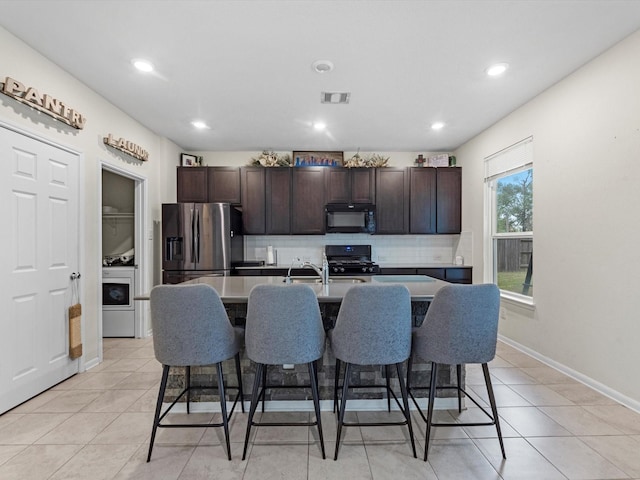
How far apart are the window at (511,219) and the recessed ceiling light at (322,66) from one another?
2.26 meters

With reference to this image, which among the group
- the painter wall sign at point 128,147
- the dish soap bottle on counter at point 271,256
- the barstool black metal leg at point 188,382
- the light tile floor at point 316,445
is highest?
the painter wall sign at point 128,147

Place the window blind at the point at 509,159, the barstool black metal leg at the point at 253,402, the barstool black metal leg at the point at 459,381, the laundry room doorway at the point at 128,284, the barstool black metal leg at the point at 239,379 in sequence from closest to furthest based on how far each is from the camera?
the barstool black metal leg at the point at 253,402 < the barstool black metal leg at the point at 239,379 < the barstool black metal leg at the point at 459,381 < the window blind at the point at 509,159 < the laundry room doorway at the point at 128,284

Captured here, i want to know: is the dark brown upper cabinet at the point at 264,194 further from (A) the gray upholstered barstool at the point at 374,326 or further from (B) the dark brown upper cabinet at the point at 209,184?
(A) the gray upholstered barstool at the point at 374,326

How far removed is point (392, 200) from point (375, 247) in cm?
79

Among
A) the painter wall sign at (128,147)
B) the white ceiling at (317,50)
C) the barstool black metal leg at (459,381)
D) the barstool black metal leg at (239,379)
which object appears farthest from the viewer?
the painter wall sign at (128,147)

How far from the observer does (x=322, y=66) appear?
2699mm

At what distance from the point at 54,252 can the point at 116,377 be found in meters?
1.21

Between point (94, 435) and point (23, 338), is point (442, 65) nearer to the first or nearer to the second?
point (94, 435)

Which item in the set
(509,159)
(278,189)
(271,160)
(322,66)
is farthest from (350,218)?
(322,66)

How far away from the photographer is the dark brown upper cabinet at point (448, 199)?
16.4ft

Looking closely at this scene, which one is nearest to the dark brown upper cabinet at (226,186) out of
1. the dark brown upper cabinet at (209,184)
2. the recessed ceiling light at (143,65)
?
the dark brown upper cabinet at (209,184)

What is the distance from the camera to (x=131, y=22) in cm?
218

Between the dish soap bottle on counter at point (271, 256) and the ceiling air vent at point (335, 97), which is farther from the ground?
the ceiling air vent at point (335, 97)

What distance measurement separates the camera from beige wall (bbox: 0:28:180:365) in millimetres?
2396
